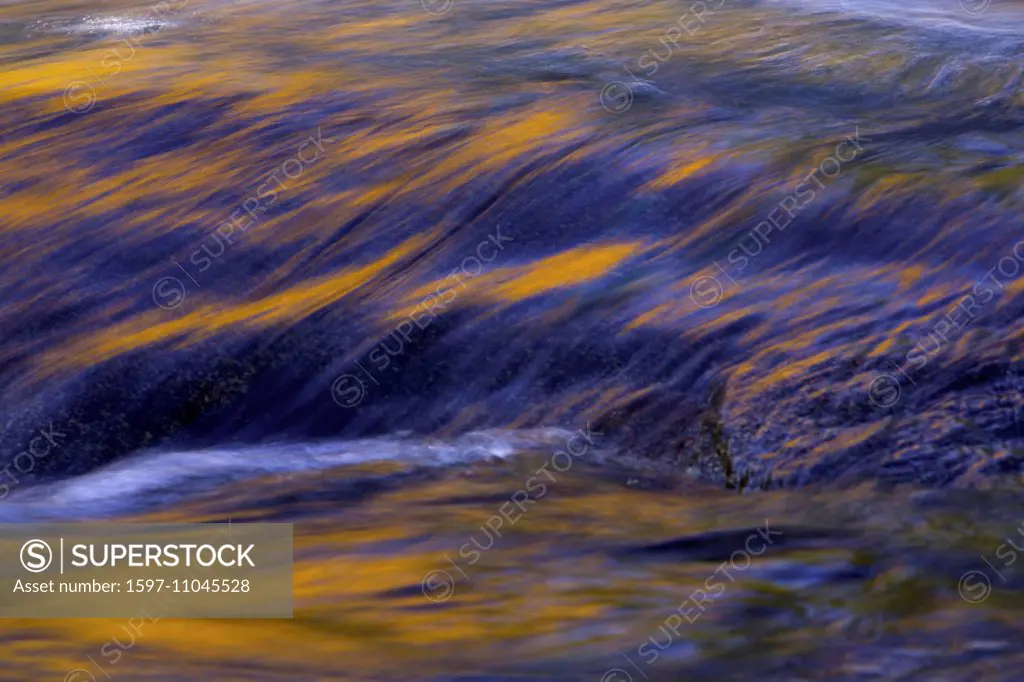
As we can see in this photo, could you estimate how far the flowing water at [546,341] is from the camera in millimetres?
2945

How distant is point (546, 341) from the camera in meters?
4.53

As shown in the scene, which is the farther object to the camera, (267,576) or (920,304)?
(920,304)

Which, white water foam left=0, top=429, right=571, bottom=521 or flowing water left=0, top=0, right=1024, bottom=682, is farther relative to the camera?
white water foam left=0, top=429, right=571, bottom=521

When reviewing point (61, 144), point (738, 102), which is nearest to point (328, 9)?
point (61, 144)

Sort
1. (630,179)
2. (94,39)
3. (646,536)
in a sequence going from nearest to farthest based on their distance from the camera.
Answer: (646,536)
(630,179)
(94,39)

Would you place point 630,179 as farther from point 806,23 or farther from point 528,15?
point 528,15

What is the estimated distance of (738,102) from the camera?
6078 mm

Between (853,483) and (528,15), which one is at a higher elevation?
(528,15)

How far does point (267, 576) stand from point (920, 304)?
233 centimetres

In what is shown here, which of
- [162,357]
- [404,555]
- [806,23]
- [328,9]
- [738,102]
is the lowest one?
[404,555]

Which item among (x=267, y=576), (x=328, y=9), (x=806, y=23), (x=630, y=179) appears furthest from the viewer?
(x=328, y=9)

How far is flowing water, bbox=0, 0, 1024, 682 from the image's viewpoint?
9.66 feet

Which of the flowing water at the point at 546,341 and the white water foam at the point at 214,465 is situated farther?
the white water foam at the point at 214,465

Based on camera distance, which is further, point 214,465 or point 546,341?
point 546,341
